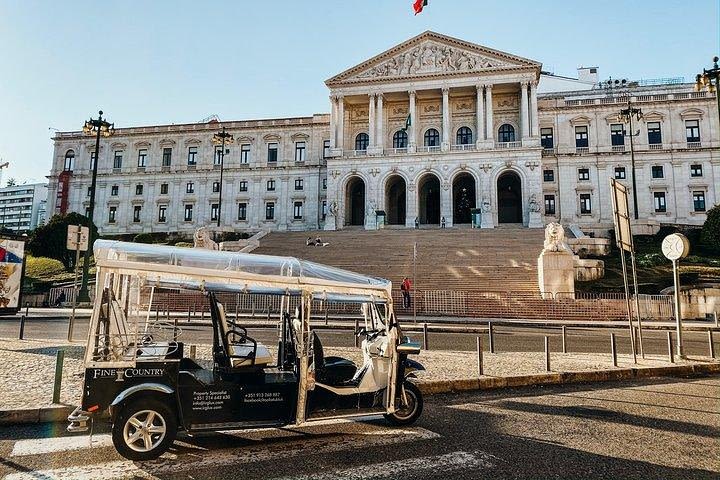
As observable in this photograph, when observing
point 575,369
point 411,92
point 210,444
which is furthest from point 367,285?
point 411,92

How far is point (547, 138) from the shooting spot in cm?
5459

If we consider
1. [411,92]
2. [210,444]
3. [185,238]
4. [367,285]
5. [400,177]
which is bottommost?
[210,444]

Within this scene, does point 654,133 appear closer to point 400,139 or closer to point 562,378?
point 400,139

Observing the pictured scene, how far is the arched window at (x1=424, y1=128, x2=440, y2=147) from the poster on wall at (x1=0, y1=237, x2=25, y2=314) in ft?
145

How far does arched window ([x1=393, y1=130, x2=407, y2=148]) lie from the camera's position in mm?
55406

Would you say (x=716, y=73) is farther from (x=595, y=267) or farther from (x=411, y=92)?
(x=411, y=92)

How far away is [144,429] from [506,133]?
178 ft

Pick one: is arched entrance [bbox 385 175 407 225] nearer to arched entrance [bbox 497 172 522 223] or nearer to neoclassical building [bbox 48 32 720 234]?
neoclassical building [bbox 48 32 720 234]

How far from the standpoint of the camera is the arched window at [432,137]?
54600mm

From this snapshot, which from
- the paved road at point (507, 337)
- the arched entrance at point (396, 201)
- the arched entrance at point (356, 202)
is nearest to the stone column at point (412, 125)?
the arched entrance at point (396, 201)

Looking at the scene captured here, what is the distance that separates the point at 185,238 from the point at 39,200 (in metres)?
111

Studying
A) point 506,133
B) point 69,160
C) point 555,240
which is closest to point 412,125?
point 506,133

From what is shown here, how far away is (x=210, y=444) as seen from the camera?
552 centimetres

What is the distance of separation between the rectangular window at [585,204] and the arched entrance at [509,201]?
649cm
